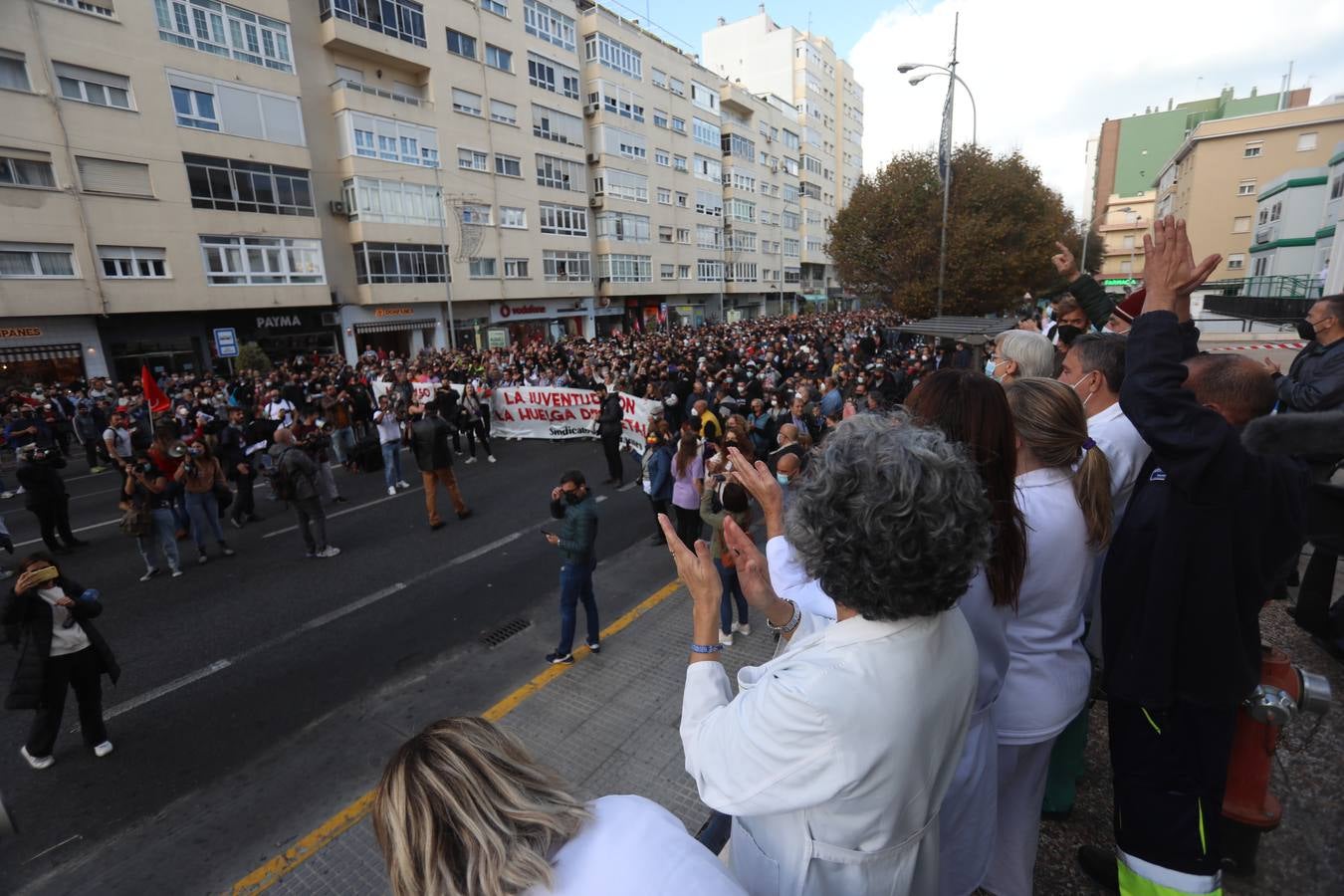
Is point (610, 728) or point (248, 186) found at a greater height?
point (248, 186)

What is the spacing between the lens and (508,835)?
1.13 m

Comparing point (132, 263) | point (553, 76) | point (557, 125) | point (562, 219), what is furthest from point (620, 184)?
point (132, 263)

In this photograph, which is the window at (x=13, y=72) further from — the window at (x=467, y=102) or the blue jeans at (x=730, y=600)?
the blue jeans at (x=730, y=600)

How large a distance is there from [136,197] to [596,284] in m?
24.7

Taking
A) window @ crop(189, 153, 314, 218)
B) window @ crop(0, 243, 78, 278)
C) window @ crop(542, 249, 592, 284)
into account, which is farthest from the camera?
window @ crop(542, 249, 592, 284)

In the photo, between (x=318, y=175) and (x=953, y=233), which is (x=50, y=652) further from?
(x=318, y=175)

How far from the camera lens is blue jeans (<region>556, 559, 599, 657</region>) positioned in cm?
534

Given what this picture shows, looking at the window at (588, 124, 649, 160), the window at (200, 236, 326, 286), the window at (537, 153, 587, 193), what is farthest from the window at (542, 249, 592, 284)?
Answer: the window at (200, 236, 326, 286)

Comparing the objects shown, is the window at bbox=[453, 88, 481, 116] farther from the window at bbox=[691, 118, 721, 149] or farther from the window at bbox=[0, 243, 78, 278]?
the window at bbox=[691, 118, 721, 149]

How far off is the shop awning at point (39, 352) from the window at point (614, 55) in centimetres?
3191

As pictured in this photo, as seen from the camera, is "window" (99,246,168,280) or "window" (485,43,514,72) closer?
"window" (99,246,168,280)

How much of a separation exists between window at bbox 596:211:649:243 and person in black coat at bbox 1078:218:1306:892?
42.2 m

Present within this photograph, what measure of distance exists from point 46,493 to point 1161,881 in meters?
12.1

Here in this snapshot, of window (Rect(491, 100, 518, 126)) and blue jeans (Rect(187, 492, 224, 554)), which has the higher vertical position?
window (Rect(491, 100, 518, 126))
